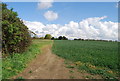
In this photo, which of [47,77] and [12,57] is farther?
[12,57]

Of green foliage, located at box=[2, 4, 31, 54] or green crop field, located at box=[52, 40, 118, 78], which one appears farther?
green foliage, located at box=[2, 4, 31, 54]

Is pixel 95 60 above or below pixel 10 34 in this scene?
below

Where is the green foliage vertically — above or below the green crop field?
above

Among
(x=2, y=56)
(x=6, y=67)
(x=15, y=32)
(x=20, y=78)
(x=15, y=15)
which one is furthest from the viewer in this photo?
(x=15, y=15)

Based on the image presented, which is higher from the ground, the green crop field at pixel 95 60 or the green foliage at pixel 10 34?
the green foliage at pixel 10 34

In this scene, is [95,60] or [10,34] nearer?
[10,34]

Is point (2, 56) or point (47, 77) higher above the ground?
point (2, 56)

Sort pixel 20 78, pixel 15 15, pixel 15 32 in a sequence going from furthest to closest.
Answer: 1. pixel 15 15
2. pixel 15 32
3. pixel 20 78

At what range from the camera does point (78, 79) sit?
4.47 meters

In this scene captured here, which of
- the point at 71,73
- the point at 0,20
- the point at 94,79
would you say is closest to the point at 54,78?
the point at 71,73

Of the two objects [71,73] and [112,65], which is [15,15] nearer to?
[71,73]

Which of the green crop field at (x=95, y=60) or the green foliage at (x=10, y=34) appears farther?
the green foliage at (x=10, y=34)

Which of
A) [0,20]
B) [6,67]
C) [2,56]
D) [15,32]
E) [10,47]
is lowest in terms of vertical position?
[6,67]

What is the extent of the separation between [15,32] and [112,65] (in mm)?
7119
